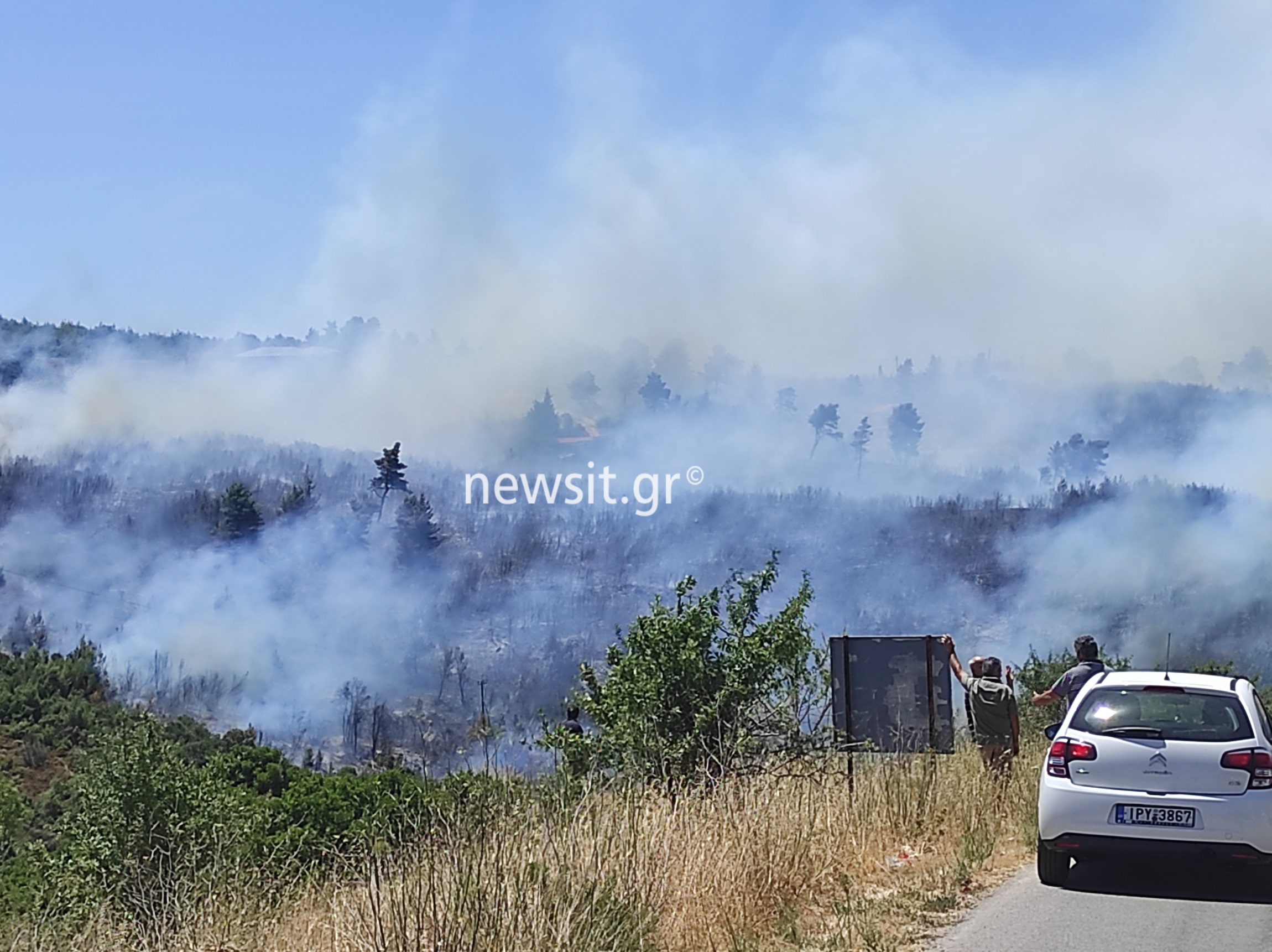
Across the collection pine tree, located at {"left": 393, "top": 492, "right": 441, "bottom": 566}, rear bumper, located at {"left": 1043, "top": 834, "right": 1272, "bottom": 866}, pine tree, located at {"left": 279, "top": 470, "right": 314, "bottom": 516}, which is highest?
pine tree, located at {"left": 279, "top": 470, "right": 314, "bottom": 516}

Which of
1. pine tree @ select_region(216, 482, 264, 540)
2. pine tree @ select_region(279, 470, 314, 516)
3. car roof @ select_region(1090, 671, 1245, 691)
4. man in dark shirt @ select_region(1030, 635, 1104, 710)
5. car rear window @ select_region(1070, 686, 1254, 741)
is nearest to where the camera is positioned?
car rear window @ select_region(1070, 686, 1254, 741)

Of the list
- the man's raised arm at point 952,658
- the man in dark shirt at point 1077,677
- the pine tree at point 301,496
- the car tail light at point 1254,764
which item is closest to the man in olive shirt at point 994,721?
the man's raised arm at point 952,658

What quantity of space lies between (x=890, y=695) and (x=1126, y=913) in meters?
3.31

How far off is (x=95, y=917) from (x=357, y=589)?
80145 mm

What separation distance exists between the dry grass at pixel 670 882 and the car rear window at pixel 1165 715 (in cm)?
139

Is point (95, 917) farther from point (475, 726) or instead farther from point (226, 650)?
point (226, 650)

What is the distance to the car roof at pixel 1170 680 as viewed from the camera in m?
9.33

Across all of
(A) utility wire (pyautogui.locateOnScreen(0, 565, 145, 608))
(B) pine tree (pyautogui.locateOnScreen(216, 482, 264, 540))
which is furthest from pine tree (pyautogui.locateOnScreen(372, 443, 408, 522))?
(A) utility wire (pyautogui.locateOnScreen(0, 565, 145, 608))

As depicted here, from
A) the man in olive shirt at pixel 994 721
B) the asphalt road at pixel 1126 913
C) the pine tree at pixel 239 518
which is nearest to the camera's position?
the asphalt road at pixel 1126 913

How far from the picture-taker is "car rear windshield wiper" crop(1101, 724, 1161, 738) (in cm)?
911

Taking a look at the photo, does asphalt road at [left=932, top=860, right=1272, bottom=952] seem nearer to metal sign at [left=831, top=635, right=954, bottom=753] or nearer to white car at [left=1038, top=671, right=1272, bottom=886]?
white car at [left=1038, top=671, right=1272, bottom=886]

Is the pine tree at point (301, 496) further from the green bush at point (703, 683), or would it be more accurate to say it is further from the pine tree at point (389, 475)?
the green bush at point (703, 683)

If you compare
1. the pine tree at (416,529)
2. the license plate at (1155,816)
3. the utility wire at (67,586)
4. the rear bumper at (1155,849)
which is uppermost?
the pine tree at (416,529)

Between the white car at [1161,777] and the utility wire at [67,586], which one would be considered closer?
the white car at [1161,777]
